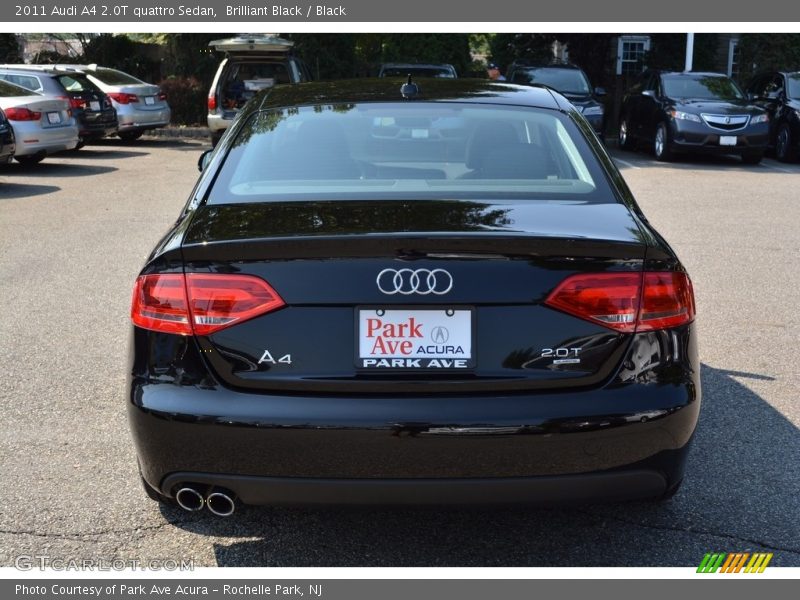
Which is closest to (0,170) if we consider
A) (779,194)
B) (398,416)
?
(779,194)

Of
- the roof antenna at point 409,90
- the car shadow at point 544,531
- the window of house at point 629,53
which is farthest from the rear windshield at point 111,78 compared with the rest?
the car shadow at point 544,531

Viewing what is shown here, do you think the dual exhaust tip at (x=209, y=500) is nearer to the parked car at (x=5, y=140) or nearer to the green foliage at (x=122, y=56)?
the parked car at (x=5, y=140)

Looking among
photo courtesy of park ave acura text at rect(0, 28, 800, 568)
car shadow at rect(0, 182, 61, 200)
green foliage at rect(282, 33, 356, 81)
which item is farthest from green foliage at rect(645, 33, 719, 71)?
photo courtesy of park ave acura text at rect(0, 28, 800, 568)

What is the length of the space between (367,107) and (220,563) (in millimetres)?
1918

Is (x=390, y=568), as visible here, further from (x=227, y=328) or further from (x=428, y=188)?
(x=428, y=188)

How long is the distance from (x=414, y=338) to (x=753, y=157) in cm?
1689

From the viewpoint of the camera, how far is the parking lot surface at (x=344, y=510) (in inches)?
148

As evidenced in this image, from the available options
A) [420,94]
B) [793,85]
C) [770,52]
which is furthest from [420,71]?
[420,94]

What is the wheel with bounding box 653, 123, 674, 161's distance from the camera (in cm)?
1891

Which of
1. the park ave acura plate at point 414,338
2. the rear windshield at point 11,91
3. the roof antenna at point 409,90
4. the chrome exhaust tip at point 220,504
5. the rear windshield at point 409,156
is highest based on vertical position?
the roof antenna at point 409,90

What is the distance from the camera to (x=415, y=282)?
3109 millimetres

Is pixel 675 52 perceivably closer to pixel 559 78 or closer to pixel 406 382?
pixel 559 78

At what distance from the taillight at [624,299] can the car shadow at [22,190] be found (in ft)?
38.4

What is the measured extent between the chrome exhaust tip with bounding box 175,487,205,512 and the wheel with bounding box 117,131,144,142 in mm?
19673
